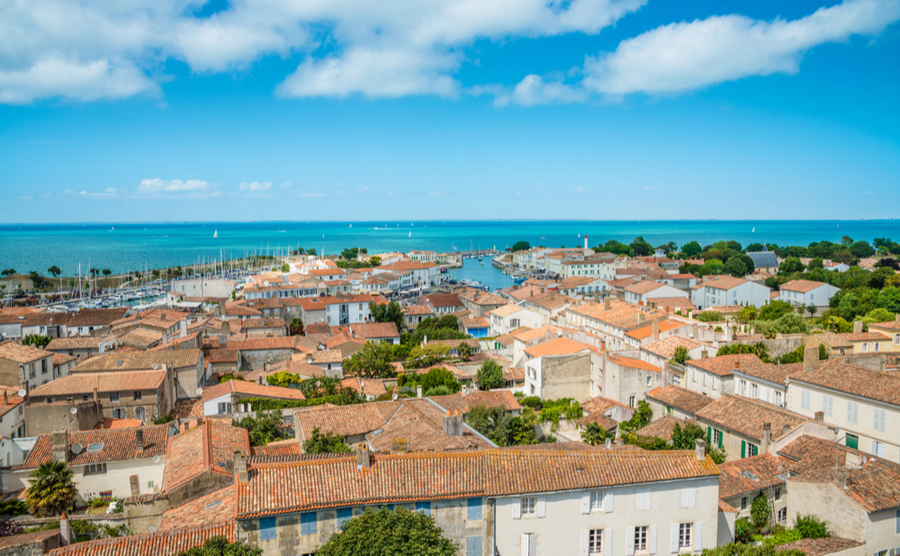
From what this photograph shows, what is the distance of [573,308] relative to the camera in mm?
64500

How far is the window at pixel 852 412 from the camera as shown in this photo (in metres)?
26.4

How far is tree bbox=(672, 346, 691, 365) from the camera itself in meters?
37.7

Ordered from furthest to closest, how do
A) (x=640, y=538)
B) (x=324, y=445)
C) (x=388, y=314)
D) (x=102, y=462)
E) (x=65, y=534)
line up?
1. (x=388, y=314)
2. (x=324, y=445)
3. (x=102, y=462)
4. (x=640, y=538)
5. (x=65, y=534)

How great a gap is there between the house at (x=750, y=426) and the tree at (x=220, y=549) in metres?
20.1

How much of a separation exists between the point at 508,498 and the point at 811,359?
2196 cm

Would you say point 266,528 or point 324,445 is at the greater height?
point 266,528

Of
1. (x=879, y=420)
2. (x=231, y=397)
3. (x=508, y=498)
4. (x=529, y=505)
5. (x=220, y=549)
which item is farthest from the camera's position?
(x=231, y=397)

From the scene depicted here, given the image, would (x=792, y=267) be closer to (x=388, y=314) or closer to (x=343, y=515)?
→ (x=388, y=314)

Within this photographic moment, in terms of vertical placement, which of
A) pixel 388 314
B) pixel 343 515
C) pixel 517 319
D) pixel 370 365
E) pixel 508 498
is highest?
pixel 508 498

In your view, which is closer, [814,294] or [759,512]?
[759,512]

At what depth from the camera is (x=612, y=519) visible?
17.2 meters

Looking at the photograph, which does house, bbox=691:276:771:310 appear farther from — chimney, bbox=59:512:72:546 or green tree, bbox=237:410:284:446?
chimney, bbox=59:512:72:546

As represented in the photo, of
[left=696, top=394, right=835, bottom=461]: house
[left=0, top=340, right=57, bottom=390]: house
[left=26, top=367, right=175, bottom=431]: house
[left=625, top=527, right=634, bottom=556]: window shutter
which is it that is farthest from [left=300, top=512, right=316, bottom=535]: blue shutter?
[left=0, top=340, right=57, bottom=390]: house

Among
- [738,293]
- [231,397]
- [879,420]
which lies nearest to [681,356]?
[879,420]
